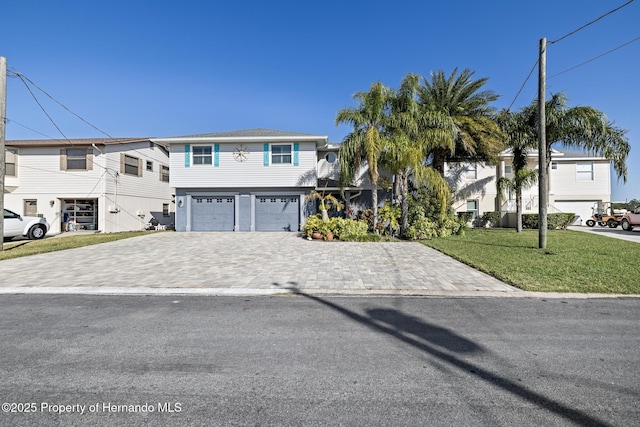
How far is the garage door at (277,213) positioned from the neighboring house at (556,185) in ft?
37.4

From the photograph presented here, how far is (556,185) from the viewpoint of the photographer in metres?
21.2

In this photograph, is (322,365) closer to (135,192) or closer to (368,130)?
(368,130)

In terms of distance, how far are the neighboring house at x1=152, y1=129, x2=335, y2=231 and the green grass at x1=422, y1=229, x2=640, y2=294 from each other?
8965 millimetres

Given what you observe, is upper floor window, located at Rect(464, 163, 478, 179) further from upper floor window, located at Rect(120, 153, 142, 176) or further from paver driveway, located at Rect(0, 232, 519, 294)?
upper floor window, located at Rect(120, 153, 142, 176)

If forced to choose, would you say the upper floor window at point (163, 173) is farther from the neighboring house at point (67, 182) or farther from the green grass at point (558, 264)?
the green grass at point (558, 264)

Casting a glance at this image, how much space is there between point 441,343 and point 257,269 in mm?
5327

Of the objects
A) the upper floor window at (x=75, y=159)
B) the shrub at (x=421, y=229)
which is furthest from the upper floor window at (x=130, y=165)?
the shrub at (x=421, y=229)

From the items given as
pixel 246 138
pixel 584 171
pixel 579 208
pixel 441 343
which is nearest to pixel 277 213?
pixel 246 138

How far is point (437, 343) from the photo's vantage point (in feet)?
11.4

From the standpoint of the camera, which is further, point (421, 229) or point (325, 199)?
point (325, 199)

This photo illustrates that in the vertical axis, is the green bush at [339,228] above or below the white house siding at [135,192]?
below

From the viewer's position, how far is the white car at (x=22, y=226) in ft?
44.1

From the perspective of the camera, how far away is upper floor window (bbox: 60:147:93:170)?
727 inches

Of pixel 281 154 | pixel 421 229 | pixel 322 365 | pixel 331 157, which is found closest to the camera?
pixel 322 365
